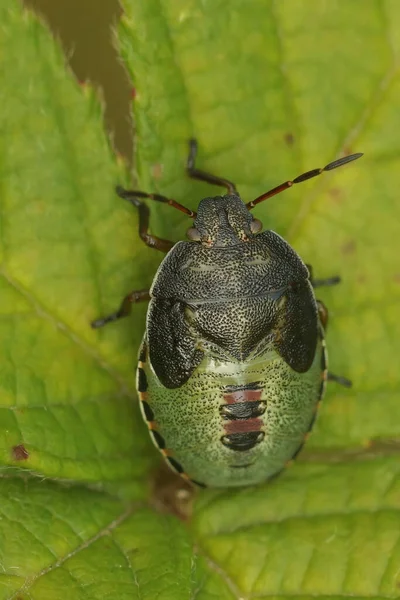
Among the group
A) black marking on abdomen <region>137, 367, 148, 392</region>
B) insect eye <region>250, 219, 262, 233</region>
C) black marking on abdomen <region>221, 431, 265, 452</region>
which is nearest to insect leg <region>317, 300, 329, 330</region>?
insect eye <region>250, 219, 262, 233</region>

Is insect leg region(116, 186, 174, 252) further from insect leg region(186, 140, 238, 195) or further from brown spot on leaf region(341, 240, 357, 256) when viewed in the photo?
brown spot on leaf region(341, 240, 357, 256)

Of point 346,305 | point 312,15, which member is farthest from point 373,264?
point 312,15

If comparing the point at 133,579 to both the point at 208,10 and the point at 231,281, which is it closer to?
the point at 231,281

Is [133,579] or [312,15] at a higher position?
[312,15]

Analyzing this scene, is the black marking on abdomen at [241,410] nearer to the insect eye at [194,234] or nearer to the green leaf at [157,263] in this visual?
the green leaf at [157,263]

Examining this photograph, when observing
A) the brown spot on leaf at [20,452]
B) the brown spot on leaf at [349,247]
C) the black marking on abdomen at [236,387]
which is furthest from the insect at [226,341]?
the brown spot on leaf at [20,452]

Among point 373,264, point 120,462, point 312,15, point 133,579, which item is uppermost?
point 312,15
